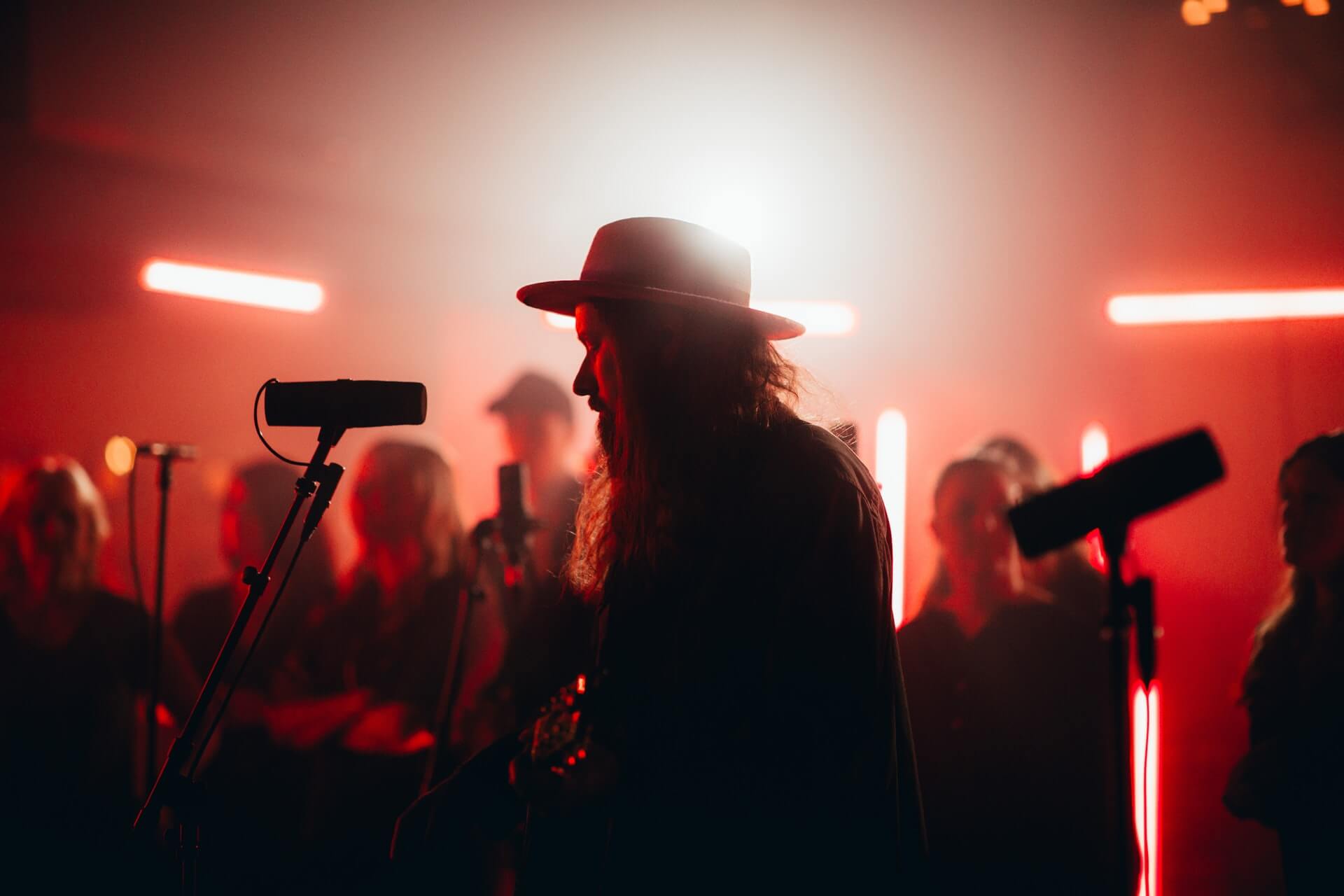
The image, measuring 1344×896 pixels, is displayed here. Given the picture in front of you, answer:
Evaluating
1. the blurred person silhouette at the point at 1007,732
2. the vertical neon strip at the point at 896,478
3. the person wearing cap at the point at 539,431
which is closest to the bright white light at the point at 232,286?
the person wearing cap at the point at 539,431

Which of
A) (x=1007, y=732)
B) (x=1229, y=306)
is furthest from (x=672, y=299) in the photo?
(x=1229, y=306)

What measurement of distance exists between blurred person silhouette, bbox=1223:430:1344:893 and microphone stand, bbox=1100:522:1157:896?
1.59 m

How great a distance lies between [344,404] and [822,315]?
4.30 meters

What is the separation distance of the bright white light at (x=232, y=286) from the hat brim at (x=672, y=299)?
14.6ft

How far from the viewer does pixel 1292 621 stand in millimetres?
2787

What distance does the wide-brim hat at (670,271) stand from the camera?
1736 millimetres

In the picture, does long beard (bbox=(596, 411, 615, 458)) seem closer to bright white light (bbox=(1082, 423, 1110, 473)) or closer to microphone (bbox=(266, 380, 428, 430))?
microphone (bbox=(266, 380, 428, 430))

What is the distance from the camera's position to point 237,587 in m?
4.14

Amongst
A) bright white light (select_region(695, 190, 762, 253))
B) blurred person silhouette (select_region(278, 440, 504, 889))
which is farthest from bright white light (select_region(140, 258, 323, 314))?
bright white light (select_region(695, 190, 762, 253))

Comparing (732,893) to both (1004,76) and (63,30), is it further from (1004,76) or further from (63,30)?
(63,30)

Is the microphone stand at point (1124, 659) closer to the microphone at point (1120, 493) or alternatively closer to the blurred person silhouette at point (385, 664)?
the microphone at point (1120, 493)

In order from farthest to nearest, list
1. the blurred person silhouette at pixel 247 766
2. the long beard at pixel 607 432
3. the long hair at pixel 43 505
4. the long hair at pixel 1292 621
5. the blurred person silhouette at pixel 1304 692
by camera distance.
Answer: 1. the blurred person silhouette at pixel 247 766
2. the long hair at pixel 43 505
3. the long hair at pixel 1292 621
4. the blurred person silhouette at pixel 1304 692
5. the long beard at pixel 607 432

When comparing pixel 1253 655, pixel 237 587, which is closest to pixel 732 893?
pixel 1253 655

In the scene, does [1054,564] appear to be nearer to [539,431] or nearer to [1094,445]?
[1094,445]
